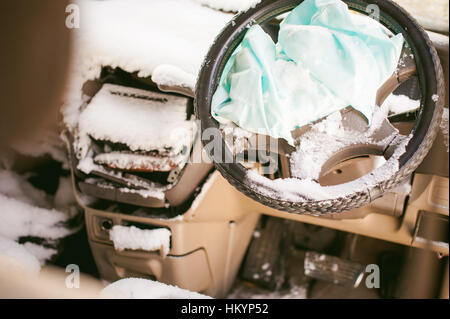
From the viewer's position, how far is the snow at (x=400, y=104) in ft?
3.38

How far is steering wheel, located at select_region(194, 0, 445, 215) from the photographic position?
807mm

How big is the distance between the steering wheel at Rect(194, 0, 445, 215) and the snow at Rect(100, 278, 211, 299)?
297mm

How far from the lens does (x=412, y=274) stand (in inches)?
65.1

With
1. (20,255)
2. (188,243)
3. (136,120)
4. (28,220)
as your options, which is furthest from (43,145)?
(188,243)

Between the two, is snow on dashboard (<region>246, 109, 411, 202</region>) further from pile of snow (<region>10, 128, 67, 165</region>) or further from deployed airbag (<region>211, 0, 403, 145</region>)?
pile of snow (<region>10, 128, 67, 165</region>)

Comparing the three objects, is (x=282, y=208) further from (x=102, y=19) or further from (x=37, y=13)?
(x=37, y=13)

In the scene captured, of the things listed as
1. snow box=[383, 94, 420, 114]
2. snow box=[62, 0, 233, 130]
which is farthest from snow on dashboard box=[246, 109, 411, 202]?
snow box=[62, 0, 233, 130]

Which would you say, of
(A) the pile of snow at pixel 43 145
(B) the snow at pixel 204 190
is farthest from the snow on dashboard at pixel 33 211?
(B) the snow at pixel 204 190

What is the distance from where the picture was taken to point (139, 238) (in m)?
1.26

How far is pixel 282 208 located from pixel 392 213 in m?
0.54

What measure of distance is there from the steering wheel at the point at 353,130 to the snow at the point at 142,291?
30cm
